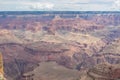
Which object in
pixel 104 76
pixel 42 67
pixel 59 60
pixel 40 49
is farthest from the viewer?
pixel 40 49

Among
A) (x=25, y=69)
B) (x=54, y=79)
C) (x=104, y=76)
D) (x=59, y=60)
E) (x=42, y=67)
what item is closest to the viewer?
(x=104, y=76)

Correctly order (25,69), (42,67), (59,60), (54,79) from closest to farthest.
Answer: (54,79) < (42,67) < (25,69) < (59,60)

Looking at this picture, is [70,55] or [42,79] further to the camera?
[70,55]

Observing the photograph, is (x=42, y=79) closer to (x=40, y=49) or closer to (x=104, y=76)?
(x=104, y=76)

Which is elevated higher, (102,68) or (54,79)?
(102,68)

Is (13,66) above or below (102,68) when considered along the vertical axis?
below

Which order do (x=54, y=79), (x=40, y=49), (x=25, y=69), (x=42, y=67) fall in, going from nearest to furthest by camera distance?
1. (x=54, y=79)
2. (x=42, y=67)
3. (x=25, y=69)
4. (x=40, y=49)

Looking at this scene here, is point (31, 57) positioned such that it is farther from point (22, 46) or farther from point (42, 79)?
point (42, 79)

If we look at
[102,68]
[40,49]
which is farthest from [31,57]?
[102,68]

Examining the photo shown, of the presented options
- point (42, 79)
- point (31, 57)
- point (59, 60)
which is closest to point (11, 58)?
point (31, 57)
